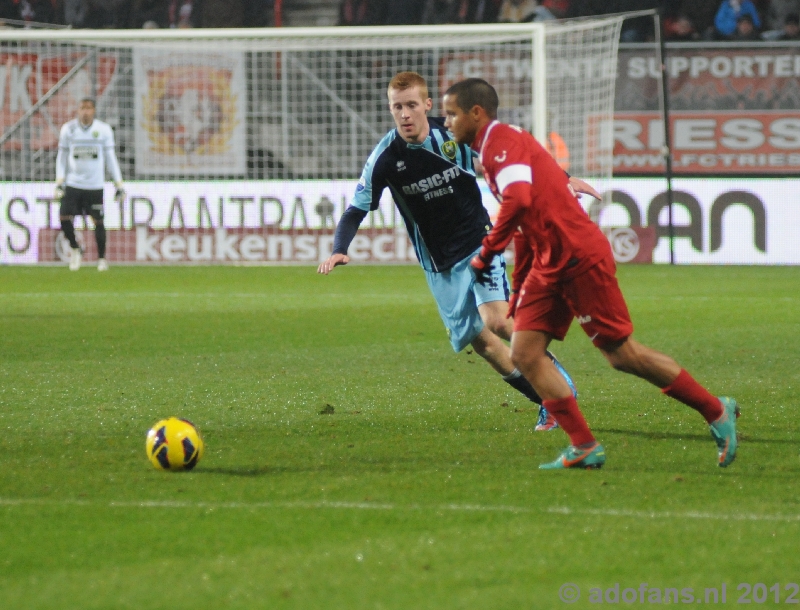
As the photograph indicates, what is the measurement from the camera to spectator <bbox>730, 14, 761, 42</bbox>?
2067 cm

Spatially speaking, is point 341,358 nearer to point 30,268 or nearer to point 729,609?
point 729,609

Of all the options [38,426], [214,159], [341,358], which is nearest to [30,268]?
[214,159]

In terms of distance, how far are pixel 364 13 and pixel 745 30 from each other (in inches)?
253

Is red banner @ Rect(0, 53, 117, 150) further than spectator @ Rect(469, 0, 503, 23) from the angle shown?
No

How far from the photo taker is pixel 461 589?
359 centimetres

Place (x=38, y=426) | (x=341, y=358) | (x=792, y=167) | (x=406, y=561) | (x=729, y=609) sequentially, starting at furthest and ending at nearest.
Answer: (x=792, y=167), (x=341, y=358), (x=38, y=426), (x=406, y=561), (x=729, y=609)

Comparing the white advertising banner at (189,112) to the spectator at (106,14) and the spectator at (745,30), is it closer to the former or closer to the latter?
the spectator at (106,14)

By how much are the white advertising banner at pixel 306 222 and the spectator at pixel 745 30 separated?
299 centimetres

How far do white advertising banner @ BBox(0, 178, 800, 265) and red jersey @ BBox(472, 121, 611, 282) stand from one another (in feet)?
44.9

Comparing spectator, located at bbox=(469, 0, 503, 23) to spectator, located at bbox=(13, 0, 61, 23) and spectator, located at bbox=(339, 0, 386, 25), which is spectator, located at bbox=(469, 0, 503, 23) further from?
spectator, located at bbox=(13, 0, 61, 23)

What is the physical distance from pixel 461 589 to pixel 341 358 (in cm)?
596

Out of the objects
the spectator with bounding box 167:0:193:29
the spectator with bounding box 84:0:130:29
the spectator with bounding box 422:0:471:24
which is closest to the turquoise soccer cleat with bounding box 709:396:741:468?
the spectator with bounding box 422:0:471:24

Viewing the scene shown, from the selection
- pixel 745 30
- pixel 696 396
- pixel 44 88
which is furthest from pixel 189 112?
pixel 696 396

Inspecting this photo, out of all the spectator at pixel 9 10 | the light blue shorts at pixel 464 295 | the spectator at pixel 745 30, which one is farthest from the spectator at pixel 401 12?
the light blue shorts at pixel 464 295
